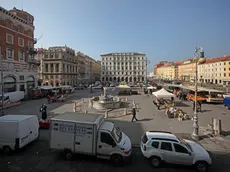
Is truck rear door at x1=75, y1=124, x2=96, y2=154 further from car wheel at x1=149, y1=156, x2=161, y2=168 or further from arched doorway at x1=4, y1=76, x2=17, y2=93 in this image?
arched doorway at x1=4, y1=76, x2=17, y2=93

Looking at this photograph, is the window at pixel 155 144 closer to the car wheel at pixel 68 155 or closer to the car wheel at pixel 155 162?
the car wheel at pixel 155 162

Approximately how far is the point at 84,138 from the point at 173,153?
4376 mm

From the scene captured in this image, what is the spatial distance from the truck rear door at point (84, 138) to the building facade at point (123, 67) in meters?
101

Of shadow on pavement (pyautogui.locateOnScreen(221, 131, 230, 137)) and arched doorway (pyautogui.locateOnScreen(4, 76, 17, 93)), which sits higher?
arched doorway (pyautogui.locateOnScreen(4, 76, 17, 93))

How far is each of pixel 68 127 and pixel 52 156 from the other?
2289 millimetres

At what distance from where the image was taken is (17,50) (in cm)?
3325

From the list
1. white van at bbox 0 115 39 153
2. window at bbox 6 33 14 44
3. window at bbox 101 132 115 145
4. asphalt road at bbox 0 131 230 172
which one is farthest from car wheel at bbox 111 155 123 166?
window at bbox 6 33 14 44

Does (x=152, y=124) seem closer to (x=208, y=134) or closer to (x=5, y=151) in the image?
(x=208, y=134)

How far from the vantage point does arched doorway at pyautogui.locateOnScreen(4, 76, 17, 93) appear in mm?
29122

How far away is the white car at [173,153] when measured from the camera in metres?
6.92

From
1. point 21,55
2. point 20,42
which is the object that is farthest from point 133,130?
point 20,42

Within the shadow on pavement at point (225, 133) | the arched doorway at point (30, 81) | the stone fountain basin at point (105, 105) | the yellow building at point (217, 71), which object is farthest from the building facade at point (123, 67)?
the shadow on pavement at point (225, 133)

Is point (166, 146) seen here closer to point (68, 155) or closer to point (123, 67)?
point (68, 155)

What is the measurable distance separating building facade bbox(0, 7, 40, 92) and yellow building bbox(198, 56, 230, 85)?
58.2m
